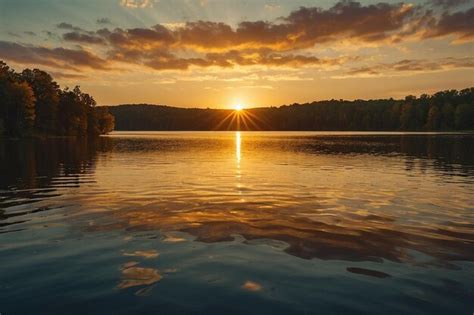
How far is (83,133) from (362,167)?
469ft

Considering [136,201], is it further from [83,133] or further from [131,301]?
[83,133]

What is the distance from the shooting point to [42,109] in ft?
443

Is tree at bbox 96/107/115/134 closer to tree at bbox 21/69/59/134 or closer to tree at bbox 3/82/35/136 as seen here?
tree at bbox 21/69/59/134

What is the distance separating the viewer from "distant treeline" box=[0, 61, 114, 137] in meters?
114

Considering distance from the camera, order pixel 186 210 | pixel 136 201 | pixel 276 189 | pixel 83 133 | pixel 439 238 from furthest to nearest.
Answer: pixel 83 133 < pixel 276 189 < pixel 136 201 < pixel 186 210 < pixel 439 238

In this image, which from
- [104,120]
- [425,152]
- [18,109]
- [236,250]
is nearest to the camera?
[236,250]

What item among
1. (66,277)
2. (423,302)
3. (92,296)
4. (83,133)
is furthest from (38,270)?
(83,133)

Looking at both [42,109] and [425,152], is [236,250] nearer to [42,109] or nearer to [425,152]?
[425,152]

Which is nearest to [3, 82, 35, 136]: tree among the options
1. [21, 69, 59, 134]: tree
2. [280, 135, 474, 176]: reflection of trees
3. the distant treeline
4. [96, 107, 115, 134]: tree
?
the distant treeline

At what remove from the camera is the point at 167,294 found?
9.50m

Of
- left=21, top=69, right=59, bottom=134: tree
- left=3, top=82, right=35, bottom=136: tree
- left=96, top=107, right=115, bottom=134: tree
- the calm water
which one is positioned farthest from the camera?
left=96, top=107, right=115, bottom=134: tree

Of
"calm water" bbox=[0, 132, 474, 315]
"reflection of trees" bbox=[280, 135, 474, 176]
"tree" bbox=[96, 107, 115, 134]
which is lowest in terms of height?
"reflection of trees" bbox=[280, 135, 474, 176]

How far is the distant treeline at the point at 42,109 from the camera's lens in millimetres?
114375

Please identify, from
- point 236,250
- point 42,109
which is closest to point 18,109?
point 42,109
